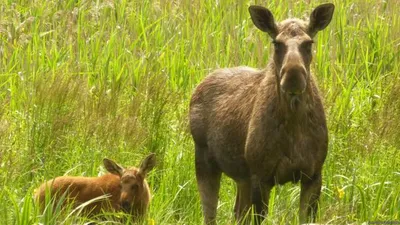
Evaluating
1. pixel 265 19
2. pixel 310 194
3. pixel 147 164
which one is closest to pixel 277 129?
pixel 310 194

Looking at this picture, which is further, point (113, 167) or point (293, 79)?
point (113, 167)

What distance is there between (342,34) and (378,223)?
181 inches

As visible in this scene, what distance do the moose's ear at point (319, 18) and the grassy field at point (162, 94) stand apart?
1.08m

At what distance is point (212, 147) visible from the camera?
28.3 feet

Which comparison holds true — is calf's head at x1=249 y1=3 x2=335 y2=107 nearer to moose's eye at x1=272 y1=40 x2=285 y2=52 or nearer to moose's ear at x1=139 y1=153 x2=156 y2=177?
moose's eye at x1=272 y1=40 x2=285 y2=52

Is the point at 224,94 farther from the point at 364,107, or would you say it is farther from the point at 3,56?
the point at 3,56

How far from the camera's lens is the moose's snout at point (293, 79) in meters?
7.28

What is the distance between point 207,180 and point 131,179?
2.18ft

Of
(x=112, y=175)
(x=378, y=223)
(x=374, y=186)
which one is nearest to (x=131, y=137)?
(x=112, y=175)

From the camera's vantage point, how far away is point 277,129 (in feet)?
25.6

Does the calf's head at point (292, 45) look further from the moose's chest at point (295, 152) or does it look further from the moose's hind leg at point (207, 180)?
the moose's hind leg at point (207, 180)

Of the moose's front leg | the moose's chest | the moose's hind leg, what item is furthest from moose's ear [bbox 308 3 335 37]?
the moose's hind leg

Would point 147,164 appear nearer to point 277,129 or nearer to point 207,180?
point 207,180

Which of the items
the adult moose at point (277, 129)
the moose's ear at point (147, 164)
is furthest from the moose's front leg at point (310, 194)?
the moose's ear at point (147, 164)
